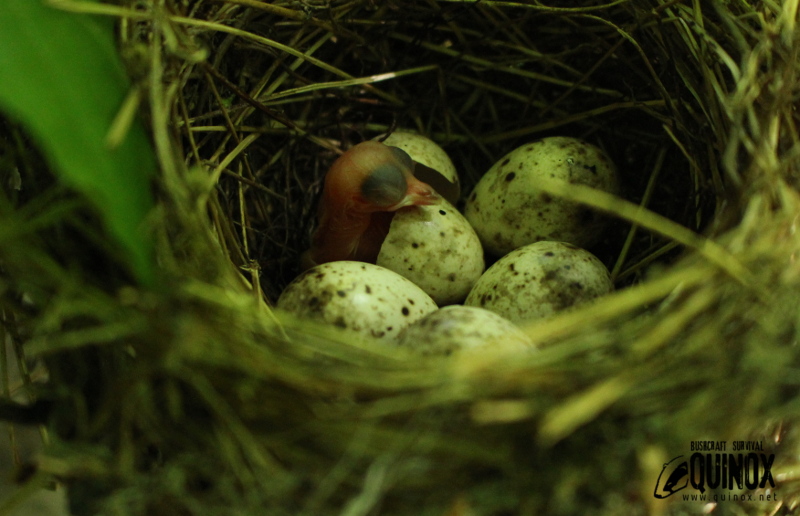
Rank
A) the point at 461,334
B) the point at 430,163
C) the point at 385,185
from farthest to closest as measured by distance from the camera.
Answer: the point at 430,163
the point at 385,185
the point at 461,334

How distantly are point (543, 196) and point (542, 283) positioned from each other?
0.19 meters

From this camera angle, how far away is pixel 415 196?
1023mm

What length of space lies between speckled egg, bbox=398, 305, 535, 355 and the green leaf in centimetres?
30

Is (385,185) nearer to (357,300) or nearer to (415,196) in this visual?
(415,196)

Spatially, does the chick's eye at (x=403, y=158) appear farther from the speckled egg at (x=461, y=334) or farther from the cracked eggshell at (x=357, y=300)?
the speckled egg at (x=461, y=334)


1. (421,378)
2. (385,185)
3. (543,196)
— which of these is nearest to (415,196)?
(385,185)

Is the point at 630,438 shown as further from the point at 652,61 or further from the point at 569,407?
the point at 652,61

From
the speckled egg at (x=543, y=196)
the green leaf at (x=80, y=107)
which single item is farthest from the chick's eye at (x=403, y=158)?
the green leaf at (x=80, y=107)

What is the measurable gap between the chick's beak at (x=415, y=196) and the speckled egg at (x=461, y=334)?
0.29 m

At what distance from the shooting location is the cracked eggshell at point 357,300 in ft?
2.79

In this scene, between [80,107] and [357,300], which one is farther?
[357,300]

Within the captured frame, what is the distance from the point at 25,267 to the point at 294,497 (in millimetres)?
330

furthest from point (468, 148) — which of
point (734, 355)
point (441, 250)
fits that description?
point (734, 355)

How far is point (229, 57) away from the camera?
1.06 m
